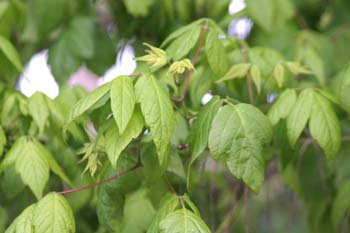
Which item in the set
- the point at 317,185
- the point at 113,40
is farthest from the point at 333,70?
the point at 113,40

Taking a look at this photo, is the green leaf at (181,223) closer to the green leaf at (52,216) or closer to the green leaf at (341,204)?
the green leaf at (52,216)

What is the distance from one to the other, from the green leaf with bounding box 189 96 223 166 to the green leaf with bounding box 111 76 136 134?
0.17m

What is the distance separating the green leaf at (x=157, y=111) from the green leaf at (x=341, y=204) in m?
0.74

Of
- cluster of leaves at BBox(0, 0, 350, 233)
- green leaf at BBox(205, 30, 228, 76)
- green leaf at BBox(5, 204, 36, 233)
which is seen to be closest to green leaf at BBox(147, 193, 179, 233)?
cluster of leaves at BBox(0, 0, 350, 233)

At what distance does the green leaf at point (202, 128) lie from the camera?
134cm

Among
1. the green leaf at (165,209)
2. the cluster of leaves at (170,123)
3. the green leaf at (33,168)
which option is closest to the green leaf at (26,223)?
the cluster of leaves at (170,123)

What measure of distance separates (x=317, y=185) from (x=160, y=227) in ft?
3.07

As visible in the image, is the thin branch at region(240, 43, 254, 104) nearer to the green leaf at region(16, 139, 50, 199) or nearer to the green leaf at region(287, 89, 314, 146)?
the green leaf at region(287, 89, 314, 146)

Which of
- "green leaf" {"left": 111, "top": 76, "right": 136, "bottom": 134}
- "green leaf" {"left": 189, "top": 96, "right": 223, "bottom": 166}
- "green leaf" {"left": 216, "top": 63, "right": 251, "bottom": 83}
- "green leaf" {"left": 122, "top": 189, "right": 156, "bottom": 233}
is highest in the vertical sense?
"green leaf" {"left": 111, "top": 76, "right": 136, "bottom": 134}

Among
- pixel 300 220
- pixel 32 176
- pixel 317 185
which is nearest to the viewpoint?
pixel 32 176

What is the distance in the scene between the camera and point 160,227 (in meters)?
1.24

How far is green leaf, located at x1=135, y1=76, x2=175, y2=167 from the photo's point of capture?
1.25m

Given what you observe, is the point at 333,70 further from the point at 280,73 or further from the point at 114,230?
the point at 114,230

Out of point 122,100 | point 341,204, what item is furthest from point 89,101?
point 341,204
